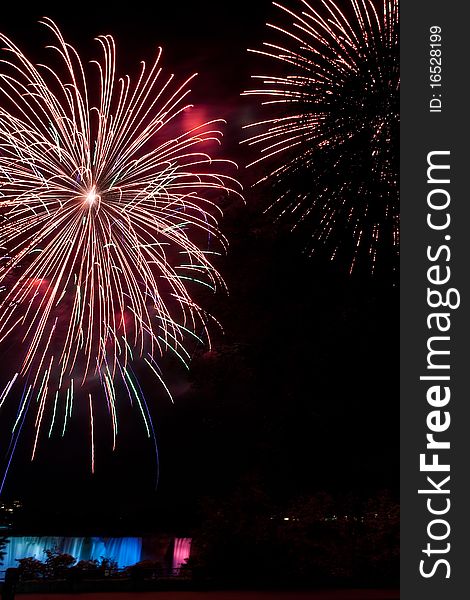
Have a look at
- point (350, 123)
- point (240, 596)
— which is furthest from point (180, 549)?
point (350, 123)

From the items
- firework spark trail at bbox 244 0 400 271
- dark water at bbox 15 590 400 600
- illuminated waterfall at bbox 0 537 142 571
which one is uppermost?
firework spark trail at bbox 244 0 400 271

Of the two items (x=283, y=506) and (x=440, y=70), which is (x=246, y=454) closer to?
(x=283, y=506)

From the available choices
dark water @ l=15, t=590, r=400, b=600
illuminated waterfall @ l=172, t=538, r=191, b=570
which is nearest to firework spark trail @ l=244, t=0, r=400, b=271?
dark water @ l=15, t=590, r=400, b=600

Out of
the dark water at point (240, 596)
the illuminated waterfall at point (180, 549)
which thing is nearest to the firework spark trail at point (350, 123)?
the dark water at point (240, 596)

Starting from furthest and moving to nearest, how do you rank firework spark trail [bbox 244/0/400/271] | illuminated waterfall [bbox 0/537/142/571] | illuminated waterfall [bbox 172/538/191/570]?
illuminated waterfall [bbox 172/538/191/570], illuminated waterfall [bbox 0/537/142/571], firework spark trail [bbox 244/0/400/271]

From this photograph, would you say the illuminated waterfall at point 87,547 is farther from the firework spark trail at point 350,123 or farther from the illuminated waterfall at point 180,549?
the firework spark trail at point 350,123

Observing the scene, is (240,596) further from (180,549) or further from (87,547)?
(87,547)

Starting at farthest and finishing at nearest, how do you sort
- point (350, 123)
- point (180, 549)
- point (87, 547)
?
point (180, 549) → point (87, 547) → point (350, 123)

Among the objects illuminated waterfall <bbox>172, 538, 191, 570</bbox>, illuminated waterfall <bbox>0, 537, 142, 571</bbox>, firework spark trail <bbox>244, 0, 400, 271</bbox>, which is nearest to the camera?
firework spark trail <bbox>244, 0, 400, 271</bbox>

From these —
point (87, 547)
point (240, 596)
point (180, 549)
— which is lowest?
point (240, 596)

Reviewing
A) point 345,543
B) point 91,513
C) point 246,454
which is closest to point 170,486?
point 91,513

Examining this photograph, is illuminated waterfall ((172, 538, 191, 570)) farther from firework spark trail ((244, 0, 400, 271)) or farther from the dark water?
firework spark trail ((244, 0, 400, 271))

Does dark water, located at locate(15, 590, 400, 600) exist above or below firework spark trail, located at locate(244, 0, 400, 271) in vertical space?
below

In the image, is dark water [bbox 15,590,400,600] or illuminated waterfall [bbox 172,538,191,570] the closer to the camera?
dark water [bbox 15,590,400,600]
